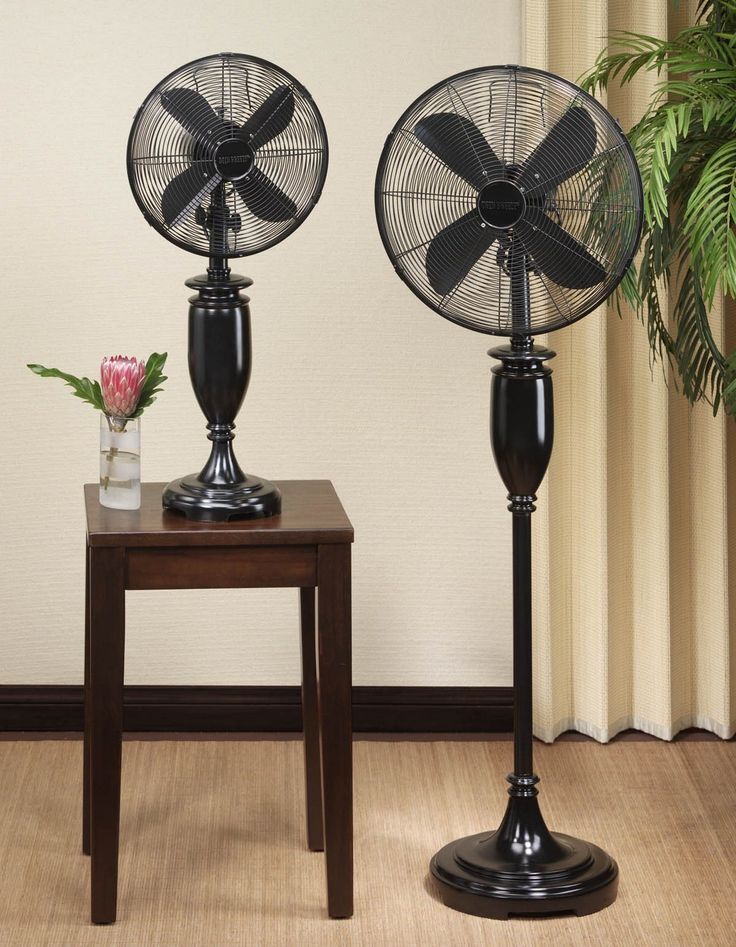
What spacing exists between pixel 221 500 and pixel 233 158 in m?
0.63

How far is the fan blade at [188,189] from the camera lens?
2.58 meters

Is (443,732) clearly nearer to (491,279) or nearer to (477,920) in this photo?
(477,920)

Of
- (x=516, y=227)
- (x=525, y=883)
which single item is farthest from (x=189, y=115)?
(x=525, y=883)

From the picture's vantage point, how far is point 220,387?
2.66 metres

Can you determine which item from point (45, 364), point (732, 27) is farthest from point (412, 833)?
point (732, 27)

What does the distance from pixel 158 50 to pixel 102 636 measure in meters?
1.55

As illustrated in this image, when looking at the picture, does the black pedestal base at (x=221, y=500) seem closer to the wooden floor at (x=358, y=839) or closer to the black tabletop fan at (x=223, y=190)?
the black tabletop fan at (x=223, y=190)

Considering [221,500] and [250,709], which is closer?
[221,500]

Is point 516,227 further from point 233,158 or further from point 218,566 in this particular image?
point 218,566

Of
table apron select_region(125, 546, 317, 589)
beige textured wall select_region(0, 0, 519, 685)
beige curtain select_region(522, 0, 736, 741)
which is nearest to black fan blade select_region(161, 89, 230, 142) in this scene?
table apron select_region(125, 546, 317, 589)

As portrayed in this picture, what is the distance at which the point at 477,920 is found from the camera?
2646 millimetres

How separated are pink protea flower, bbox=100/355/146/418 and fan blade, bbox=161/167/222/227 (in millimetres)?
309

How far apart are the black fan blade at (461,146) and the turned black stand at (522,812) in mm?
301

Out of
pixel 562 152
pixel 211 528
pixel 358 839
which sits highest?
pixel 562 152
